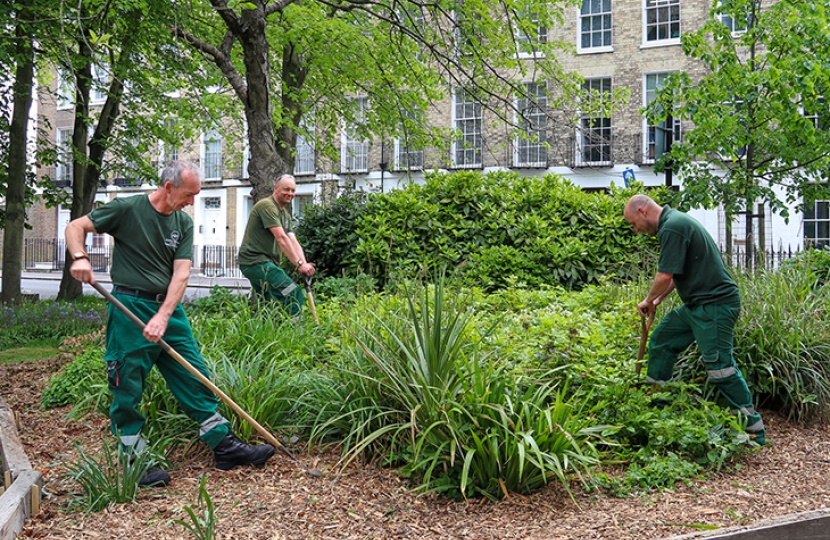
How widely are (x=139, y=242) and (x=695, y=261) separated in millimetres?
3857

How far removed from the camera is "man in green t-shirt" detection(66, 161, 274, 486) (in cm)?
430

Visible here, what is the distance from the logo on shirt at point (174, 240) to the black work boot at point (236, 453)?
1247mm

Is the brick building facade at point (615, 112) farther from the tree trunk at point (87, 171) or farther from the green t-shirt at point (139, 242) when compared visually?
the green t-shirt at point (139, 242)

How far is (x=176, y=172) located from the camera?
14.4ft

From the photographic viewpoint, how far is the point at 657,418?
4.99m

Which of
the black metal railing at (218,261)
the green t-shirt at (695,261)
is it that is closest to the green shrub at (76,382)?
the green t-shirt at (695,261)

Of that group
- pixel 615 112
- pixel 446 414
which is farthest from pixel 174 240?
pixel 615 112

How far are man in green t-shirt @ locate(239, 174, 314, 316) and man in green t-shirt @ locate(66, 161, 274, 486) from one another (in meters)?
2.65

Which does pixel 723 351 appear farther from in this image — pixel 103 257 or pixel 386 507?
pixel 103 257

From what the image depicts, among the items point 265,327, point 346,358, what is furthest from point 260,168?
point 346,358

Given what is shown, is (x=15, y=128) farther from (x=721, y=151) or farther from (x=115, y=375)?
(x=721, y=151)

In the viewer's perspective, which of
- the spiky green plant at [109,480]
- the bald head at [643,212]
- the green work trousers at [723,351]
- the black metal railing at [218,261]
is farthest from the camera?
the black metal railing at [218,261]

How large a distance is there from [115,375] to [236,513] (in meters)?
1.14

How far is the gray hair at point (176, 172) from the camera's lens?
437 centimetres
